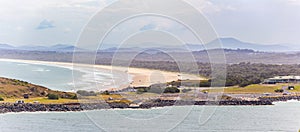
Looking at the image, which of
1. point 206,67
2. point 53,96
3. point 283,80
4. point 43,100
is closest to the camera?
point 43,100

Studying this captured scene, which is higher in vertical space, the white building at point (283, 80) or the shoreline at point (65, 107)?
the white building at point (283, 80)

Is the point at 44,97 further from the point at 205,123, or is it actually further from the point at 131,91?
the point at 205,123

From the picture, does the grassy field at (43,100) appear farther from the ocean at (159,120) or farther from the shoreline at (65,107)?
the ocean at (159,120)

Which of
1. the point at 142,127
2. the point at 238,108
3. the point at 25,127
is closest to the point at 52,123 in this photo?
the point at 25,127

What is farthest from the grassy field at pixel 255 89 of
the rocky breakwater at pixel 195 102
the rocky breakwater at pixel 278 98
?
the rocky breakwater at pixel 195 102

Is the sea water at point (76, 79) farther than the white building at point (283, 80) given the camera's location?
No

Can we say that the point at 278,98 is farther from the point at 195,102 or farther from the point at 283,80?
the point at 283,80

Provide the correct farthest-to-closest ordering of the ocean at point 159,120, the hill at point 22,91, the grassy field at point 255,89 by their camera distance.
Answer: the grassy field at point 255,89, the hill at point 22,91, the ocean at point 159,120

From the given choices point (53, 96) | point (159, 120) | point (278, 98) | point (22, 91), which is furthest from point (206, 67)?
point (159, 120)

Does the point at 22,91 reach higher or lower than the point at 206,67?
higher

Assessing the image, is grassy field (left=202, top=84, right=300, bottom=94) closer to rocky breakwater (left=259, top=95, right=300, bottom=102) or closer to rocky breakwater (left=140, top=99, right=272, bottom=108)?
rocky breakwater (left=259, top=95, right=300, bottom=102)

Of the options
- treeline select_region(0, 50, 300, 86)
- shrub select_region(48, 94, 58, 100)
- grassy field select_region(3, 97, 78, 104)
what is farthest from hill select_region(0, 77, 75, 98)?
treeline select_region(0, 50, 300, 86)

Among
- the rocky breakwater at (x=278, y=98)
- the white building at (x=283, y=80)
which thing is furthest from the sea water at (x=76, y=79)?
the white building at (x=283, y=80)

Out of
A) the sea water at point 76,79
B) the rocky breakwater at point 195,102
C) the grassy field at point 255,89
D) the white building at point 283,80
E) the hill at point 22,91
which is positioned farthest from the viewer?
the white building at point 283,80
